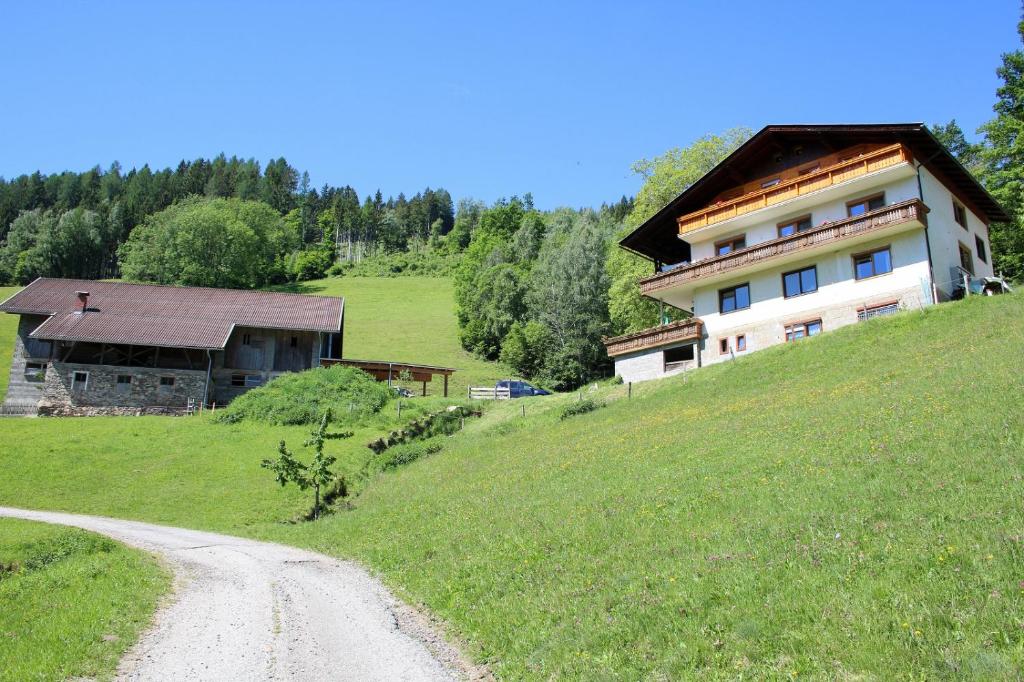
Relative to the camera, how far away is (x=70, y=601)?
41.0 feet

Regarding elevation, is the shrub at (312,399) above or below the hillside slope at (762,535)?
above

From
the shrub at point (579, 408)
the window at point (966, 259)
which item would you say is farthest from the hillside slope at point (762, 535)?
the window at point (966, 259)

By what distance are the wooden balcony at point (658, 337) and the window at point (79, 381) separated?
35948 mm

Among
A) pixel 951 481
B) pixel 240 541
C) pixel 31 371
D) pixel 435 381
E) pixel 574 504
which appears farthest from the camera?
pixel 435 381

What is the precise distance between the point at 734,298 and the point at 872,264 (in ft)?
23.5

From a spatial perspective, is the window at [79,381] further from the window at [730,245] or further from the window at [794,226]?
the window at [794,226]

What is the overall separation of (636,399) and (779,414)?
11968mm

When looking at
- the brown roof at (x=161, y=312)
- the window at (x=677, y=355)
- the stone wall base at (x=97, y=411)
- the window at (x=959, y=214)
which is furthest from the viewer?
the brown roof at (x=161, y=312)

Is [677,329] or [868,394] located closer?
[868,394]

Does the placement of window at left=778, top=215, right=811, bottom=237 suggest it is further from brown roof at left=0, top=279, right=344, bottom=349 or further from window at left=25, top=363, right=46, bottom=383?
window at left=25, top=363, right=46, bottom=383

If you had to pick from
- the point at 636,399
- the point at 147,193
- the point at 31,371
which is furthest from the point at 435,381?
the point at 147,193

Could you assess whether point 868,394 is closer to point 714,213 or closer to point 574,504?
point 574,504

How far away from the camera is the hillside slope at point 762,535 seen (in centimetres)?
773

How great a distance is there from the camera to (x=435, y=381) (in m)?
67.1
